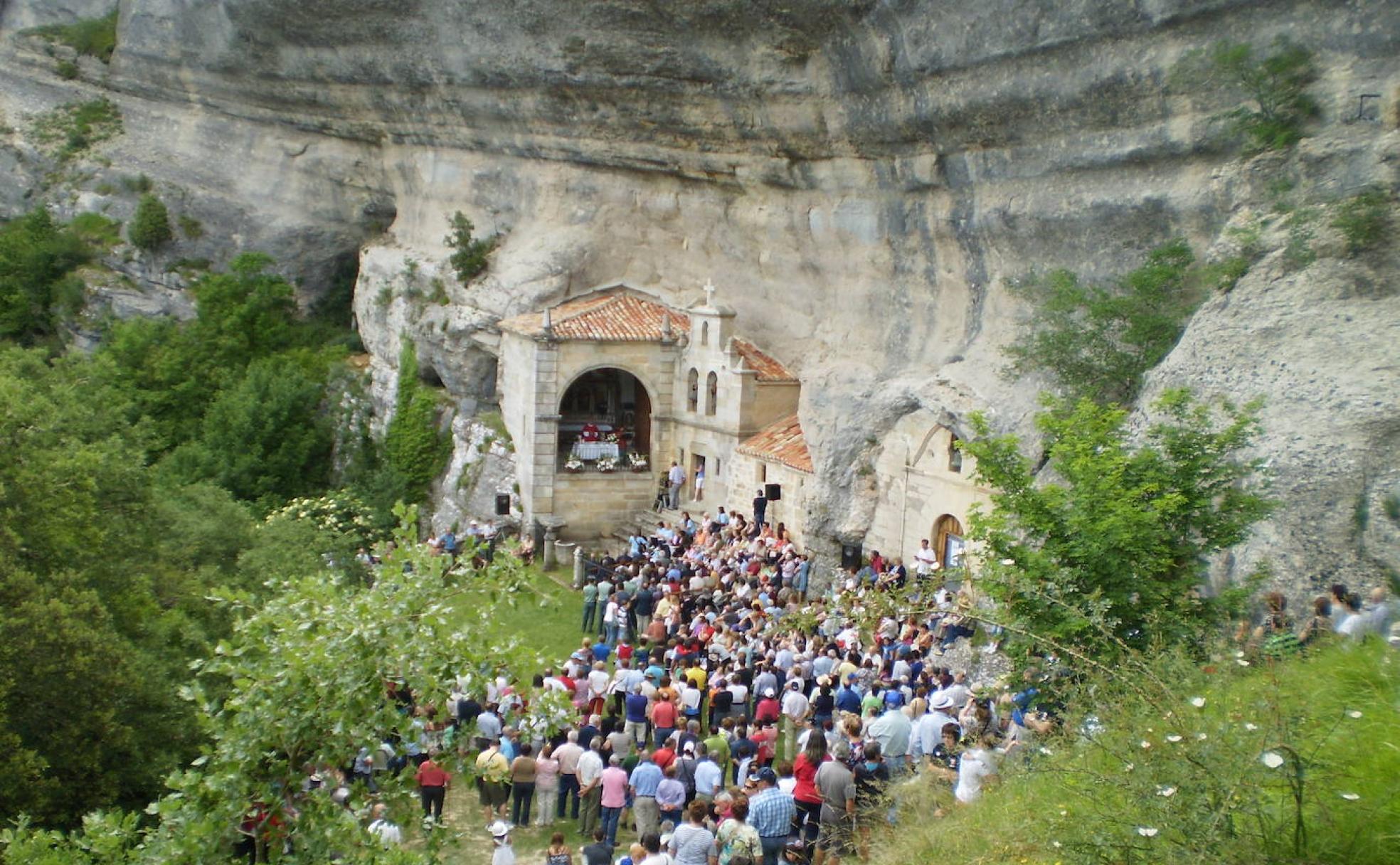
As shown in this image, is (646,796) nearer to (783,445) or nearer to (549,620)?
(549,620)

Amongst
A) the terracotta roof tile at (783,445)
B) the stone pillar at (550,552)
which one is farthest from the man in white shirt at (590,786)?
the stone pillar at (550,552)

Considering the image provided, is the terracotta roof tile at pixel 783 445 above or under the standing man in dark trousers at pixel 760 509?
above

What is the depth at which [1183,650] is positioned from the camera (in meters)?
10.1

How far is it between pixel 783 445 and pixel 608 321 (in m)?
5.68

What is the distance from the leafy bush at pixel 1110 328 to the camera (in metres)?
18.2

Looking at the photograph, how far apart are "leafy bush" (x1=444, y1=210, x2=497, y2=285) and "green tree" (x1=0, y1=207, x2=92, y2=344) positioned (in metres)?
13.5

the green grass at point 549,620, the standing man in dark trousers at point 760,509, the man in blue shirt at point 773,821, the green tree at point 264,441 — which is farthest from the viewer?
the green tree at point 264,441

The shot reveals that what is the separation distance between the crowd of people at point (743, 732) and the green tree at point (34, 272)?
26536mm

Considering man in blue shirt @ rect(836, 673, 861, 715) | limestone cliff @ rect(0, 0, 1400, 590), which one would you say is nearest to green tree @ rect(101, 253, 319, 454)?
limestone cliff @ rect(0, 0, 1400, 590)

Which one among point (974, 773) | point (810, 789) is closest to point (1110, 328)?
point (810, 789)

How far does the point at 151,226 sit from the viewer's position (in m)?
39.5

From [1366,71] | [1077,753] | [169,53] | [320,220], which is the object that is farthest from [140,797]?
[169,53]

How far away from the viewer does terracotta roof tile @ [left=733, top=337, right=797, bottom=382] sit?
90.4ft

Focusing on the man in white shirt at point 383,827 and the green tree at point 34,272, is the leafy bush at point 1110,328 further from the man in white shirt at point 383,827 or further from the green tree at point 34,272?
the green tree at point 34,272
